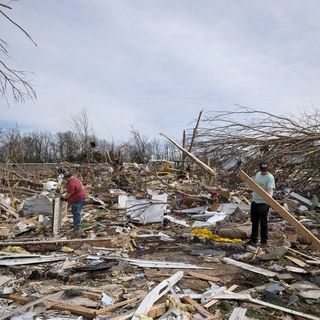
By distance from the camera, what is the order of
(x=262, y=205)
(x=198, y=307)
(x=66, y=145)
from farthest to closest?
(x=66, y=145), (x=262, y=205), (x=198, y=307)

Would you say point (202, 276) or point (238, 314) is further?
point (202, 276)

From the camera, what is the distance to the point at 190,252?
7453 mm

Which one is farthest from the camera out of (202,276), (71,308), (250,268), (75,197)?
(75,197)

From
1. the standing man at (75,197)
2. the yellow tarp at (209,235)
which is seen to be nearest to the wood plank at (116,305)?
the yellow tarp at (209,235)

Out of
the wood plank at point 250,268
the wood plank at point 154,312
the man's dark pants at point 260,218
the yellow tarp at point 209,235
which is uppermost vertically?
the man's dark pants at point 260,218

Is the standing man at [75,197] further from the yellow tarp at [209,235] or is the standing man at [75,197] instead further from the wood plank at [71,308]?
the wood plank at [71,308]

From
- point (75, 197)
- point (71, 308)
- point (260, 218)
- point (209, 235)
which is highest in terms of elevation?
point (75, 197)

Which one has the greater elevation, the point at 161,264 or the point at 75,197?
the point at 75,197

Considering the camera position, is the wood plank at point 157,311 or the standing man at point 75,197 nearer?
the wood plank at point 157,311

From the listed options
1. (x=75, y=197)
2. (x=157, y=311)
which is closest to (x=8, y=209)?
(x=75, y=197)

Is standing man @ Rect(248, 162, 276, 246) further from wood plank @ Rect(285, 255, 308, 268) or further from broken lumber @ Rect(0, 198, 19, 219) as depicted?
broken lumber @ Rect(0, 198, 19, 219)

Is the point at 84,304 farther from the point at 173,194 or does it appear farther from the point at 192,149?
the point at 173,194

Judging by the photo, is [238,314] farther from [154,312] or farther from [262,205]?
[262,205]

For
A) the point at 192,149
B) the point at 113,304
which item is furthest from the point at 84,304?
the point at 192,149
